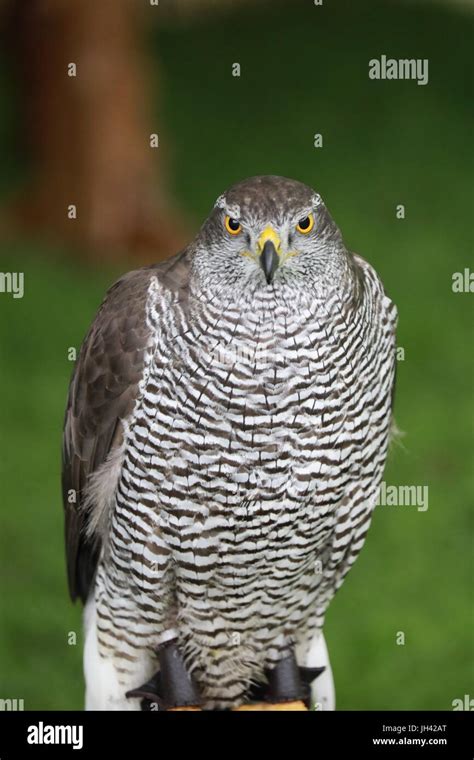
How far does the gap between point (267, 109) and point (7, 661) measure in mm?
6749

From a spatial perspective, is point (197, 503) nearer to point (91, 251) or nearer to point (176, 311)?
point (176, 311)

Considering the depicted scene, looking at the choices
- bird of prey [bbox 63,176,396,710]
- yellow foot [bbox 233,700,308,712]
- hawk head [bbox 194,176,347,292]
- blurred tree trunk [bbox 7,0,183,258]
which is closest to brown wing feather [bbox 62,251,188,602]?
bird of prey [bbox 63,176,396,710]

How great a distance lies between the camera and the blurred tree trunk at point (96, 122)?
8617 mm

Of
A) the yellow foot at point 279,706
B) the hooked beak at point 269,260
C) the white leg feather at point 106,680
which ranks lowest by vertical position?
the yellow foot at point 279,706

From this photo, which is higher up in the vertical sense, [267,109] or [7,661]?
[267,109]

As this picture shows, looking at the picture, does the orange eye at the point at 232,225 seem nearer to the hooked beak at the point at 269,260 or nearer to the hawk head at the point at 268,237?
the hawk head at the point at 268,237

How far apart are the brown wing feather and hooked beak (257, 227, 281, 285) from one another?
367 mm

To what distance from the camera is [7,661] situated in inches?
242

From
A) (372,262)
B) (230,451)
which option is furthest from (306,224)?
(372,262)

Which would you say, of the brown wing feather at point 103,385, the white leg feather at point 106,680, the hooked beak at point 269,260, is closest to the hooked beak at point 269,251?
the hooked beak at point 269,260

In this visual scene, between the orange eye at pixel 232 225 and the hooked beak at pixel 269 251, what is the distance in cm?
9

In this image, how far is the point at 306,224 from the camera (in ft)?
10.5

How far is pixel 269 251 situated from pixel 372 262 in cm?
629

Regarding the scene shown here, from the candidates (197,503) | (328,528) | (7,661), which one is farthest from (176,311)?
(7,661)
